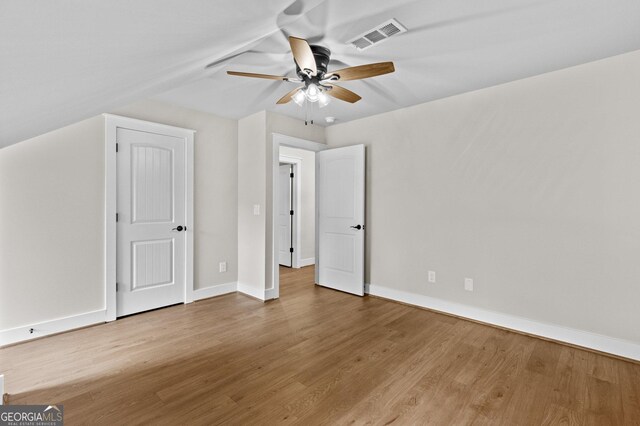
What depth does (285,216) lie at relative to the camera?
603 cm

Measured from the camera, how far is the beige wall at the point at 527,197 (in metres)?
2.46

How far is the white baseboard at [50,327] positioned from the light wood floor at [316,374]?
3.5 inches

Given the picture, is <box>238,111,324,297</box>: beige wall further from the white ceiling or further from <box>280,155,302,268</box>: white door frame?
<box>280,155,302,268</box>: white door frame

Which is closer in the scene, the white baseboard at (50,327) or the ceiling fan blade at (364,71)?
the ceiling fan blade at (364,71)

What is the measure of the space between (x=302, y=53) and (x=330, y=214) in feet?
9.06

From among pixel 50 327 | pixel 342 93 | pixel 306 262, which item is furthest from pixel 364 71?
pixel 306 262

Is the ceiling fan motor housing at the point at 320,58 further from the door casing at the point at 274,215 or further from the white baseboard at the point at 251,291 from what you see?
the white baseboard at the point at 251,291

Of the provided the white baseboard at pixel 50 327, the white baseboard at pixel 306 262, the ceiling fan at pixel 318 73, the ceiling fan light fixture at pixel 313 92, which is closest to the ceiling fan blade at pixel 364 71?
the ceiling fan at pixel 318 73

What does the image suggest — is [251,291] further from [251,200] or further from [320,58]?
[320,58]

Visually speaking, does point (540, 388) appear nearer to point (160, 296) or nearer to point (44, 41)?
point (44, 41)

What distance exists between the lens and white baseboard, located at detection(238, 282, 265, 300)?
3801 mm

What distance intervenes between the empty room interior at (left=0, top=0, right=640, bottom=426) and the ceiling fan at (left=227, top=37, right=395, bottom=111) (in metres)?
0.03

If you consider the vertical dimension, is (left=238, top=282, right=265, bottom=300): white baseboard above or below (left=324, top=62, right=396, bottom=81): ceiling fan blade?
below

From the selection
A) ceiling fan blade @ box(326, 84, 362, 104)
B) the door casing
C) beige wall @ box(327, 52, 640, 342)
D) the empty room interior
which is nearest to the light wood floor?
the empty room interior
